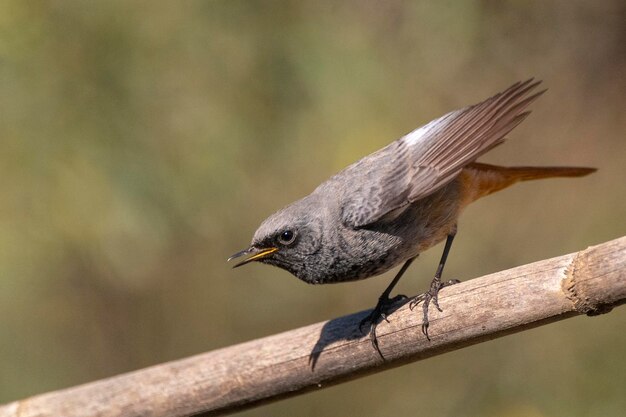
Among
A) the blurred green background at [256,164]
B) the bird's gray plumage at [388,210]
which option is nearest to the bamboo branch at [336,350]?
the bird's gray plumage at [388,210]

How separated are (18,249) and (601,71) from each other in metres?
4.99

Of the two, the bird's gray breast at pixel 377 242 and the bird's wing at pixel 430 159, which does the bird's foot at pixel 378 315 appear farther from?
the bird's wing at pixel 430 159

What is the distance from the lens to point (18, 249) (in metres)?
5.99

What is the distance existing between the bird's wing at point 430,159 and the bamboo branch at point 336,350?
61cm

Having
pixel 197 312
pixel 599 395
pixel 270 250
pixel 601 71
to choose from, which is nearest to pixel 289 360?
pixel 270 250

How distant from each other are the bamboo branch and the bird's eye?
0.48 m

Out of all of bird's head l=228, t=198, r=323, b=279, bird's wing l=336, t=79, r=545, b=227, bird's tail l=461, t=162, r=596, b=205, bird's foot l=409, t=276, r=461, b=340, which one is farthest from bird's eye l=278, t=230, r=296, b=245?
bird's tail l=461, t=162, r=596, b=205

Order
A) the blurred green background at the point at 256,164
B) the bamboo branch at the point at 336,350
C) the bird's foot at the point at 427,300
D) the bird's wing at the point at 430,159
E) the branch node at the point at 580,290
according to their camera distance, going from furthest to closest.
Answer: the blurred green background at the point at 256,164 < the bird's wing at the point at 430,159 < the bird's foot at the point at 427,300 < the bamboo branch at the point at 336,350 < the branch node at the point at 580,290

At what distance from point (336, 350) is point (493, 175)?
145 cm

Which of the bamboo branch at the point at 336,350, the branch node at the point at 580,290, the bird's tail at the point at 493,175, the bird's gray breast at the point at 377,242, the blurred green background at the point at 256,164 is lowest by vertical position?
the branch node at the point at 580,290

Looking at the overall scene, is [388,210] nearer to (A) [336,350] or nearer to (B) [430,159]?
(B) [430,159]

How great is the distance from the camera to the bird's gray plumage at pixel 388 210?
4.42 metres

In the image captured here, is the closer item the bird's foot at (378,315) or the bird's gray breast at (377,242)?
the bird's foot at (378,315)

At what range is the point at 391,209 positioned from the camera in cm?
450
